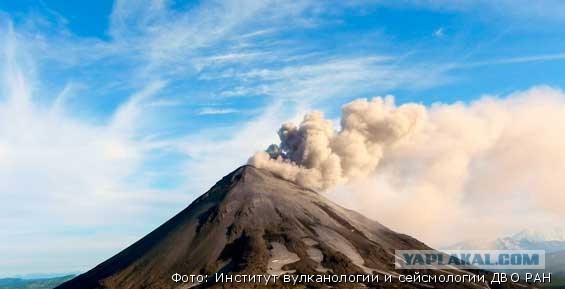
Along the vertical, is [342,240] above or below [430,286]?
above

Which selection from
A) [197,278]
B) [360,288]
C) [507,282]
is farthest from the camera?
[507,282]

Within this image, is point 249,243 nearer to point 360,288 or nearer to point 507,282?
point 360,288

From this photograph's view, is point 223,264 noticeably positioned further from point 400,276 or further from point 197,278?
point 400,276

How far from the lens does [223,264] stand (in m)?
181

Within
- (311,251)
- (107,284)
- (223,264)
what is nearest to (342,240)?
(311,251)

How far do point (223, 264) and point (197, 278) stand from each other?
11.1 meters

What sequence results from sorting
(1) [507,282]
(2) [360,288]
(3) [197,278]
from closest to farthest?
(2) [360,288], (3) [197,278], (1) [507,282]

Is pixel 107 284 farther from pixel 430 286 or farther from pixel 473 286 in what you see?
pixel 473 286

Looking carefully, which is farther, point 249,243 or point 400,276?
point 249,243

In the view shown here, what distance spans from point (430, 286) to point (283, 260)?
44292 millimetres

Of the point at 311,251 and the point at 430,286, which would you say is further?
the point at 311,251

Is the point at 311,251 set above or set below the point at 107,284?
above

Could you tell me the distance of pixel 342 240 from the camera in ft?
639

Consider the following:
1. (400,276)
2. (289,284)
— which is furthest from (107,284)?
(400,276)
